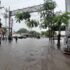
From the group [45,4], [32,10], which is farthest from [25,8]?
[45,4]

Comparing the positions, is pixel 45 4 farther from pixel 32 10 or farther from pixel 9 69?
pixel 9 69

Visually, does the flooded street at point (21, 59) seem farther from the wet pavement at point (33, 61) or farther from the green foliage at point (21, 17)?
the green foliage at point (21, 17)

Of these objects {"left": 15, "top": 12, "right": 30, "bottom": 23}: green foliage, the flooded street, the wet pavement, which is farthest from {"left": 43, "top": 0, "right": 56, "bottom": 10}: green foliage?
the wet pavement

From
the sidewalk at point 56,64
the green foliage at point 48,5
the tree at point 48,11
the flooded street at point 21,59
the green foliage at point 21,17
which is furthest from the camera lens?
the green foliage at point 21,17

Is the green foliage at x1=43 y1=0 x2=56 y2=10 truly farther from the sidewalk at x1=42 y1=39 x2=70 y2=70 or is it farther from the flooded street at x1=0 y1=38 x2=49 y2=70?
the sidewalk at x1=42 y1=39 x2=70 y2=70

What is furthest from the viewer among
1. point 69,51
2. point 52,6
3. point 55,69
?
point 52,6

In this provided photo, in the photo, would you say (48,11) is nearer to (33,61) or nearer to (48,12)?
(48,12)

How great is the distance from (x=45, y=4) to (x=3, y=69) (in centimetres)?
2231

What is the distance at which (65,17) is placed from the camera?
25.8m

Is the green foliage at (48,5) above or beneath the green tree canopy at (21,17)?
above

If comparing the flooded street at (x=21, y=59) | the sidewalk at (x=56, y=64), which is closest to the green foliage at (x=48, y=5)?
the flooded street at (x=21, y=59)

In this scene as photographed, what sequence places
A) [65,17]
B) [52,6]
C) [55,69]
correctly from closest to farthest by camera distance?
[55,69] → [65,17] → [52,6]

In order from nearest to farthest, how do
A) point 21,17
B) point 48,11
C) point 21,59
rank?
point 21,59, point 48,11, point 21,17

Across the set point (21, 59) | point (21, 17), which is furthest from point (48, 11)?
point (21, 59)
